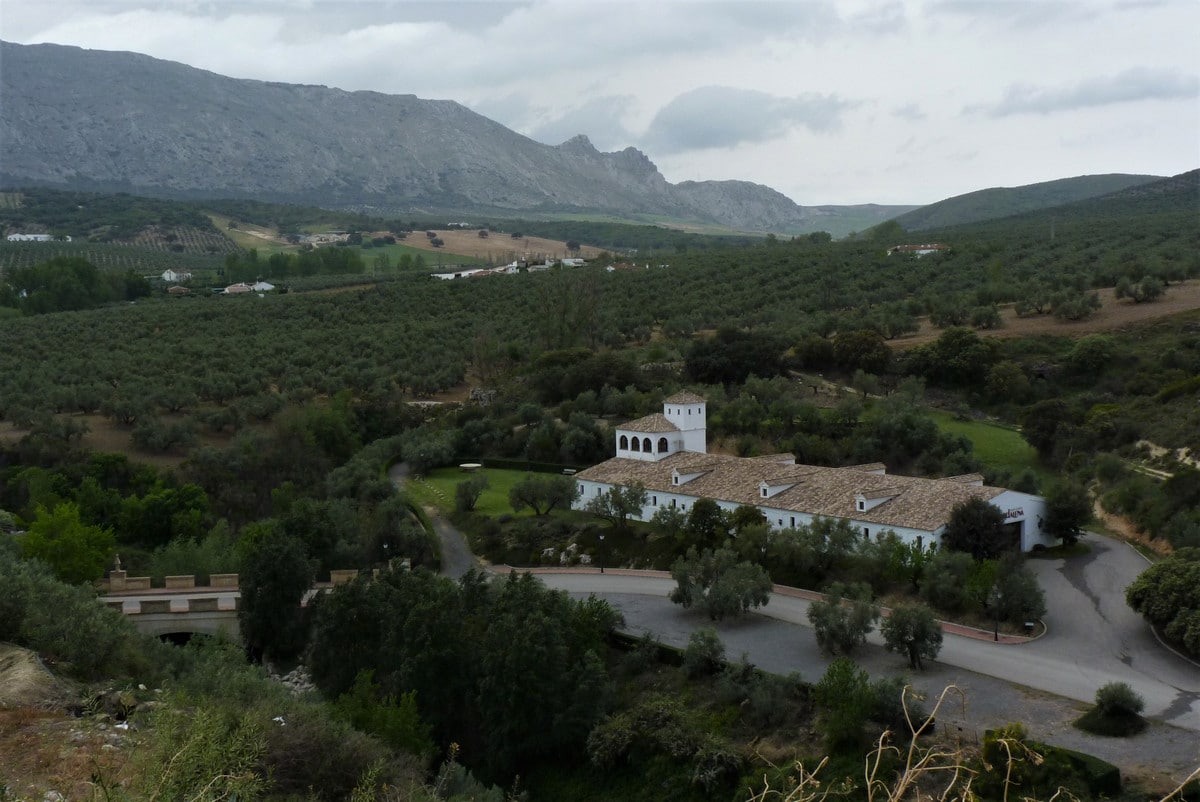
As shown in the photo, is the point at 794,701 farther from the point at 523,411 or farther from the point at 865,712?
the point at 523,411

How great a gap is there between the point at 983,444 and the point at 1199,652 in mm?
16077

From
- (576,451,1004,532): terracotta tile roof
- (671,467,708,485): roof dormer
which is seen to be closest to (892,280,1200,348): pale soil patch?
(576,451,1004,532): terracotta tile roof

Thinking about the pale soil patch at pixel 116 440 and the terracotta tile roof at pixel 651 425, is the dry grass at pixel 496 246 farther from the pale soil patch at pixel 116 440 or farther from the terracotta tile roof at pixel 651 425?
the terracotta tile roof at pixel 651 425

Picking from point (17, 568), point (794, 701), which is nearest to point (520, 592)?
point (794, 701)

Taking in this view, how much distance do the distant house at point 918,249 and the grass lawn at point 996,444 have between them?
3399 centimetres

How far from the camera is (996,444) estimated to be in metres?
36.0

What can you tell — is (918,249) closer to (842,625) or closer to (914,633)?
(842,625)

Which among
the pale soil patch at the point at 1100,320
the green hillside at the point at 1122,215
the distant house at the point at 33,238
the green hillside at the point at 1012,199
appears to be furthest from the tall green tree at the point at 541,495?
the green hillside at the point at 1012,199

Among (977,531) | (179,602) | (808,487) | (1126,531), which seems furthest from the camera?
(808,487)

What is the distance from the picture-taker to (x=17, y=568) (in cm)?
2050

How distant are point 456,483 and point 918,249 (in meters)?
46.7

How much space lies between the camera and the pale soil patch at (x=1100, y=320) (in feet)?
148

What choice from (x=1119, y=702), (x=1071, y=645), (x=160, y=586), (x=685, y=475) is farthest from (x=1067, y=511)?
(x=160, y=586)

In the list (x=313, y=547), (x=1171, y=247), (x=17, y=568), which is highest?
(x=1171, y=247)
